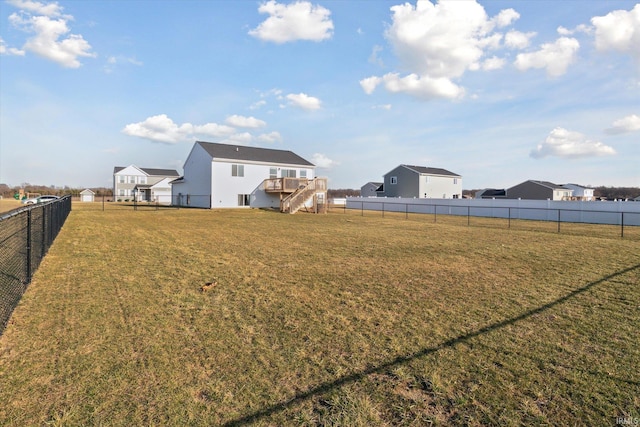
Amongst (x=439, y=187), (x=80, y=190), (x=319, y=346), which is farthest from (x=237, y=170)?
(x=80, y=190)

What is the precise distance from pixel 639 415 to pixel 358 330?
2890mm

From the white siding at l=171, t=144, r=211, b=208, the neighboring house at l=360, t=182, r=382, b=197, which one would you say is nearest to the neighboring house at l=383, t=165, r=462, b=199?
the neighboring house at l=360, t=182, r=382, b=197

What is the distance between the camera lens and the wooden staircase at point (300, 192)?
101ft

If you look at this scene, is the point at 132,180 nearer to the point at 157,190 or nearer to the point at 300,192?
the point at 157,190

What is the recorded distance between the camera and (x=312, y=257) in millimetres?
9727

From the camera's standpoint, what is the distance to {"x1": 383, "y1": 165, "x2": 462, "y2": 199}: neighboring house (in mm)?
48375

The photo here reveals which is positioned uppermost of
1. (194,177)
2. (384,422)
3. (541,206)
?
(194,177)

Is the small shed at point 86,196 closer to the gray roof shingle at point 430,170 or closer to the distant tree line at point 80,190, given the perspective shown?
the distant tree line at point 80,190

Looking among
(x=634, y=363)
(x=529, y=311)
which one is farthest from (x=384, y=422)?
(x=529, y=311)

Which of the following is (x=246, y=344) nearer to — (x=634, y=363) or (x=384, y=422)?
(x=384, y=422)

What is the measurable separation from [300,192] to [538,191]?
42.0 meters

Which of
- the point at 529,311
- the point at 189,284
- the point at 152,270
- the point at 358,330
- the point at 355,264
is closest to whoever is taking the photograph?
the point at 358,330

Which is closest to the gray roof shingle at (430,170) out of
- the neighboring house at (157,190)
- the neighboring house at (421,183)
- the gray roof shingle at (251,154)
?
the neighboring house at (421,183)

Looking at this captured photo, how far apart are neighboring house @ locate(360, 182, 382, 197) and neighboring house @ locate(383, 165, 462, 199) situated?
5470 mm
